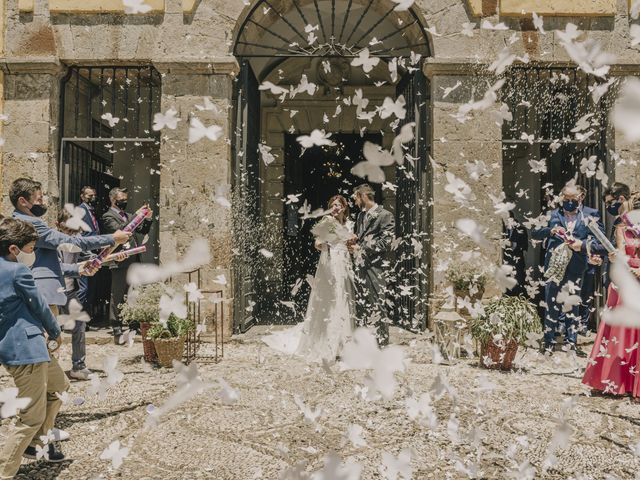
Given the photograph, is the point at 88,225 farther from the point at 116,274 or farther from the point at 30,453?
the point at 30,453

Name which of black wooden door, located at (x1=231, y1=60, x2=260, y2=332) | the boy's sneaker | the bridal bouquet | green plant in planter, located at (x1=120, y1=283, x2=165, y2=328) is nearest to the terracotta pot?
the bridal bouquet

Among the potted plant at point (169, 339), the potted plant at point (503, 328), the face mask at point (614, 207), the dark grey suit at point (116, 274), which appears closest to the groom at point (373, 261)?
the potted plant at point (503, 328)

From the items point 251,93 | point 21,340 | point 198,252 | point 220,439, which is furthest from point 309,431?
point 251,93

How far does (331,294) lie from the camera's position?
5973 millimetres

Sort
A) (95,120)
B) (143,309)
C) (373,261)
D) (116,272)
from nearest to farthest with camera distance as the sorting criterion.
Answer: (143,309)
(373,261)
(116,272)
(95,120)

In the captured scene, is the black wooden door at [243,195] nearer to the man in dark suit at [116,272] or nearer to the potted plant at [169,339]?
the man in dark suit at [116,272]

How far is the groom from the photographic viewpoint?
5676 mm

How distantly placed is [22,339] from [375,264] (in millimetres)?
3602

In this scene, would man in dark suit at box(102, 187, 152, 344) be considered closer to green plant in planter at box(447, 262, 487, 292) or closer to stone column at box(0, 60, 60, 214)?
stone column at box(0, 60, 60, 214)

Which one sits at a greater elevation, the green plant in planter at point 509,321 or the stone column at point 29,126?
the stone column at point 29,126

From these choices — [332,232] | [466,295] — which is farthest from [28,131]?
[466,295]

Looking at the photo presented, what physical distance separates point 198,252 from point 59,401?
372 cm

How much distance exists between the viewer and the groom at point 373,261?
5.68 m

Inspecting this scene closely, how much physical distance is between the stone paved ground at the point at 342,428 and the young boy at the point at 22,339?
28 centimetres
